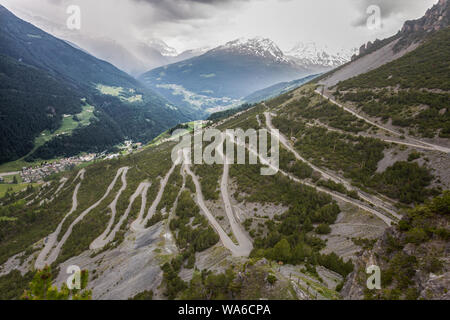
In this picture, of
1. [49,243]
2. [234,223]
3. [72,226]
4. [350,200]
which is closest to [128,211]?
[72,226]

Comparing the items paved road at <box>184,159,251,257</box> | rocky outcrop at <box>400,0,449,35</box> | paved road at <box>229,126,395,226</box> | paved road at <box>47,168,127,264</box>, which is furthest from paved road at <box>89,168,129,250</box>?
rocky outcrop at <box>400,0,449,35</box>

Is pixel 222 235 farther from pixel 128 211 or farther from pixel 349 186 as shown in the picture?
pixel 128 211

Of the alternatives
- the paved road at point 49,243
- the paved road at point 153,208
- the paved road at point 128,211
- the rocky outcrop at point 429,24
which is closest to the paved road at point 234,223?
the paved road at point 153,208

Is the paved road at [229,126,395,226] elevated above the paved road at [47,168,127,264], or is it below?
above

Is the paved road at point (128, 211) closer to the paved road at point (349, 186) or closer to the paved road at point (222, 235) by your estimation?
the paved road at point (222, 235)

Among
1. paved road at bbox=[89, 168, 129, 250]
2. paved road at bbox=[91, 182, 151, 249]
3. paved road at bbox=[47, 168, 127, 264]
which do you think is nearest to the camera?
paved road at bbox=[89, 168, 129, 250]

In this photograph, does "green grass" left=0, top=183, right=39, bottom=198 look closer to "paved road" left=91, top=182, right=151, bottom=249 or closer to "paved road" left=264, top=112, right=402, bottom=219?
"paved road" left=91, top=182, right=151, bottom=249

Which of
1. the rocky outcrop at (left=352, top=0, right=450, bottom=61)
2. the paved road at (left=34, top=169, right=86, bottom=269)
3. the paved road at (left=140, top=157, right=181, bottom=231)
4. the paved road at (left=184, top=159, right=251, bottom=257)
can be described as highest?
the rocky outcrop at (left=352, top=0, right=450, bottom=61)

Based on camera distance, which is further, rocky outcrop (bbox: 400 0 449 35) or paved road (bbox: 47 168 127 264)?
rocky outcrop (bbox: 400 0 449 35)

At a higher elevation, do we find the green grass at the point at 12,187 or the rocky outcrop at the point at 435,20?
the rocky outcrop at the point at 435,20
